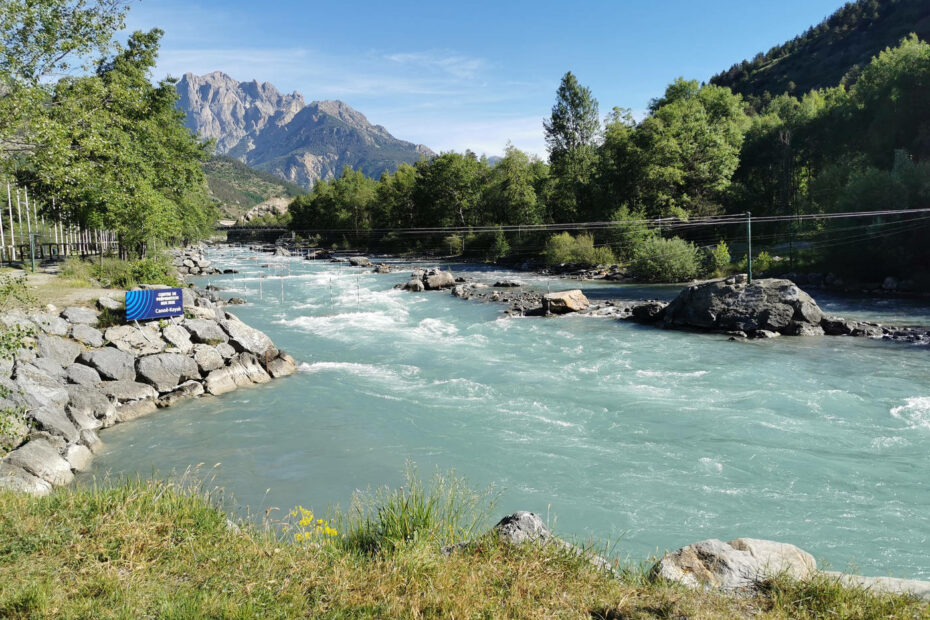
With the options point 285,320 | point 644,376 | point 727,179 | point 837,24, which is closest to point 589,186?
point 727,179

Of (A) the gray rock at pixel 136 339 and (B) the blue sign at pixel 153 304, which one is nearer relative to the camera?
(A) the gray rock at pixel 136 339

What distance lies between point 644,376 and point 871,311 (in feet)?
54.0

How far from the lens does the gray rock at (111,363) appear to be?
548 inches

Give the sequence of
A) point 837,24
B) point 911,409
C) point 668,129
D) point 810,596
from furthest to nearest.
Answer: point 837,24
point 668,129
point 911,409
point 810,596

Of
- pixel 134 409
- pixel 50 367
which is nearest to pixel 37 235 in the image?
pixel 50 367

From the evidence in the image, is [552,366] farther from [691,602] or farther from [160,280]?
[160,280]

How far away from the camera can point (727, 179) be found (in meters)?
47.3

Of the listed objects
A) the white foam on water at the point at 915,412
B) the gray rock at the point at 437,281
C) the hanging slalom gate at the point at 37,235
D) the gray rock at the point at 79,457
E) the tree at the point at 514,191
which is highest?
the tree at the point at 514,191

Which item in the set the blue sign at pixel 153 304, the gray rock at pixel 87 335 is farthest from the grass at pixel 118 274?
the gray rock at pixel 87 335

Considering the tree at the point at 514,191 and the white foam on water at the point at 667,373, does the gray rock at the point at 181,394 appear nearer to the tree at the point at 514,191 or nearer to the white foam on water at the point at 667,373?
the white foam on water at the point at 667,373

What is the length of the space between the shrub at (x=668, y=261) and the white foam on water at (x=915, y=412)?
81.2 ft

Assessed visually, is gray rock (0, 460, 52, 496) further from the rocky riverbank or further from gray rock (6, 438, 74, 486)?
the rocky riverbank

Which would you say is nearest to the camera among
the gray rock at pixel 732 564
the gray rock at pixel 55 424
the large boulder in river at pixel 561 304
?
the gray rock at pixel 732 564

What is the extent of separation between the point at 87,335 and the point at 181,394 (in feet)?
11.3
